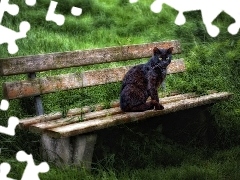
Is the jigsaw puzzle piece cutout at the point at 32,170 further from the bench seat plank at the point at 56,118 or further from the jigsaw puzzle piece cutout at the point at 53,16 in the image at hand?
the jigsaw puzzle piece cutout at the point at 53,16

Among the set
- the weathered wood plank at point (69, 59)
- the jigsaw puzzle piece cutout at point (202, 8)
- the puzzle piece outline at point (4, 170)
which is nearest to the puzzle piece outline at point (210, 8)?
the jigsaw puzzle piece cutout at point (202, 8)

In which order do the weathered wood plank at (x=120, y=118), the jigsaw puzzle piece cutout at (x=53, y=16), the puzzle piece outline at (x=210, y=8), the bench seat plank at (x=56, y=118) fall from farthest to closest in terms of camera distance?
the puzzle piece outline at (x=210, y=8) < the jigsaw puzzle piece cutout at (x=53, y=16) < the bench seat plank at (x=56, y=118) < the weathered wood plank at (x=120, y=118)

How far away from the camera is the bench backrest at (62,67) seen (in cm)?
423

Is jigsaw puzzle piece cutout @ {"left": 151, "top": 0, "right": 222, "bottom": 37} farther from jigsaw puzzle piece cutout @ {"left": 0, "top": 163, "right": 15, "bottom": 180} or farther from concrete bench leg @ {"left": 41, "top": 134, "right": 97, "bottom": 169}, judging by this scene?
jigsaw puzzle piece cutout @ {"left": 0, "top": 163, "right": 15, "bottom": 180}

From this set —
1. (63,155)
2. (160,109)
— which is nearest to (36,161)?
(63,155)

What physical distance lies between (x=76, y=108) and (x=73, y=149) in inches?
30.4

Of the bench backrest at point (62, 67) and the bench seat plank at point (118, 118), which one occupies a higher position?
the bench backrest at point (62, 67)

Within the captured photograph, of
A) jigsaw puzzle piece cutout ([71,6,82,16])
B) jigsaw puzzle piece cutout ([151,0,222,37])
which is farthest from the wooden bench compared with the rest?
jigsaw puzzle piece cutout ([71,6,82,16])

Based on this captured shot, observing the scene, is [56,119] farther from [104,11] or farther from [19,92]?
[104,11]

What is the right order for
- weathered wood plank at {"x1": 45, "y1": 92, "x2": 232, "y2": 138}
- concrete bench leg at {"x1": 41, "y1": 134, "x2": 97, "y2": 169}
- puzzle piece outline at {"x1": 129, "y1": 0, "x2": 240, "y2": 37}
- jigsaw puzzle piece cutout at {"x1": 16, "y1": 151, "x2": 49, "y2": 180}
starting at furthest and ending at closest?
puzzle piece outline at {"x1": 129, "y1": 0, "x2": 240, "y2": 37} < concrete bench leg at {"x1": 41, "y1": 134, "x2": 97, "y2": 169} < weathered wood plank at {"x1": 45, "y1": 92, "x2": 232, "y2": 138} < jigsaw puzzle piece cutout at {"x1": 16, "y1": 151, "x2": 49, "y2": 180}

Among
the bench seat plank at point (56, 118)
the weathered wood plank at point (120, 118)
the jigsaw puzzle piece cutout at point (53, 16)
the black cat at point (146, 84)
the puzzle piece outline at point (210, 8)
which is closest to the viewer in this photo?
the weathered wood plank at point (120, 118)

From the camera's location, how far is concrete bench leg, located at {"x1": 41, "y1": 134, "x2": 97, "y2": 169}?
12.4 ft

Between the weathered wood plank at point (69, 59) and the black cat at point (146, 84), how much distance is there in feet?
2.10

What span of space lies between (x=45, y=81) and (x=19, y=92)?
0.28 metres
